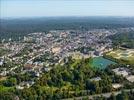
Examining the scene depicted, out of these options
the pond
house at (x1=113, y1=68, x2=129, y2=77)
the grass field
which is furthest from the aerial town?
the pond

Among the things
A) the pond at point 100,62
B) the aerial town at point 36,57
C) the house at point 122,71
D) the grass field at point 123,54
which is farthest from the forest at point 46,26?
the house at point 122,71

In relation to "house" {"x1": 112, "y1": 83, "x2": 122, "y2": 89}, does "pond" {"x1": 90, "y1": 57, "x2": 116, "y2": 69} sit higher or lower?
lower

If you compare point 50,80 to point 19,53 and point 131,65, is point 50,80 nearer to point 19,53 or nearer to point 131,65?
point 131,65

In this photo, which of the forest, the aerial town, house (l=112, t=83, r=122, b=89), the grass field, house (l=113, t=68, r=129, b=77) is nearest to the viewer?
house (l=112, t=83, r=122, b=89)

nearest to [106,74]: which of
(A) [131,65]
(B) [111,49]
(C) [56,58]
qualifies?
(A) [131,65]

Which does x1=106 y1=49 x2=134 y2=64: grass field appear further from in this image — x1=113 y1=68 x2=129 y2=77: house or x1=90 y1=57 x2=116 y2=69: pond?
x1=113 y1=68 x2=129 y2=77: house

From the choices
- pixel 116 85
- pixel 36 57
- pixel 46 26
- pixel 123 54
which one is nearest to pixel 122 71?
pixel 116 85

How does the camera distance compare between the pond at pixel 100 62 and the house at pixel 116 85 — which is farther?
the pond at pixel 100 62

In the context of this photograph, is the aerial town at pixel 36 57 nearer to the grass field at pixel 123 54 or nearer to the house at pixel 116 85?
the grass field at pixel 123 54
